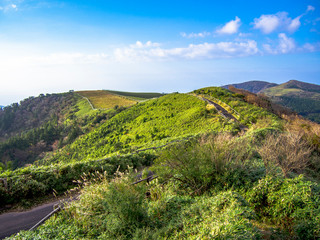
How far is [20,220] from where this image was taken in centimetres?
754

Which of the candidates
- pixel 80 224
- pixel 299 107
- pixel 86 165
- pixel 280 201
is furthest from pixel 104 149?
pixel 299 107

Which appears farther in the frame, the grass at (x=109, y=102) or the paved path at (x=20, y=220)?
the grass at (x=109, y=102)

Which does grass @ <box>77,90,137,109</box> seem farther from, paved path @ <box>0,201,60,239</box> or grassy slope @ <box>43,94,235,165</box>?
paved path @ <box>0,201,60,239</box>

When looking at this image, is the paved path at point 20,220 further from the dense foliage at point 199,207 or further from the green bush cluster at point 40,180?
the dense foliage at point 199,207

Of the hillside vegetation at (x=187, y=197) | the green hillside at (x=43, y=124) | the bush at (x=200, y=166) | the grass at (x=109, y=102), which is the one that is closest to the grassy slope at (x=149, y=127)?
the green hillside at (x=43, y=124)

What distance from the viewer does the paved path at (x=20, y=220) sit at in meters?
6.92

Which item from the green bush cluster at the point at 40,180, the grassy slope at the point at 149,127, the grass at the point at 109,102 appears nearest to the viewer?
the green bush cluster at the point at 40,180

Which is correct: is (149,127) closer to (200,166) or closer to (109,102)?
(200,166)

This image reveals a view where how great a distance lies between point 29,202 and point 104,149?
2357cm

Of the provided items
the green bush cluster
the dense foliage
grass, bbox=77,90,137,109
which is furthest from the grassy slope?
grass, bbox=77,90,137,109

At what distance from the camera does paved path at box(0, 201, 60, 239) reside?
692 cm

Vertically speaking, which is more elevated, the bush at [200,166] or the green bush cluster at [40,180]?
the bush at [200,166]

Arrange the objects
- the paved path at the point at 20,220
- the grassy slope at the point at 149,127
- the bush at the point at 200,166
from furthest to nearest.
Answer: the grassy slope at the point at 149,127, the bush at the point at 200,166, the paved path at the point at 20,220

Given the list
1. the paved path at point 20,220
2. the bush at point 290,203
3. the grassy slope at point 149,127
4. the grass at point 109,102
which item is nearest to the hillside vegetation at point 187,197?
the bush at point 290,203
